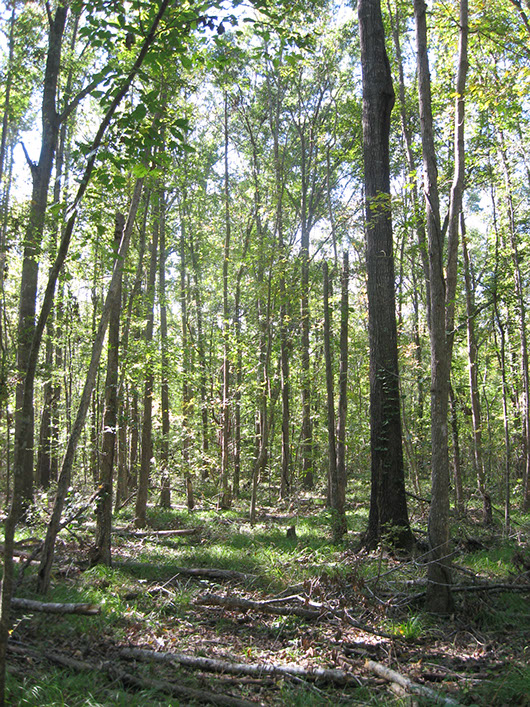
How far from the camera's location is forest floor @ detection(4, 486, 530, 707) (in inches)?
135

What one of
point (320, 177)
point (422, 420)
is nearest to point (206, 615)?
point (422, 420)

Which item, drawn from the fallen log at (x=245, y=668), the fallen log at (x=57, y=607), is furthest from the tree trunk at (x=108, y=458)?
the fallen log at (x=245, y=668)

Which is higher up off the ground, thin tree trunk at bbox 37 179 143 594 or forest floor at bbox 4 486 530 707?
thin tree trunk at bbox 37 179 143 594

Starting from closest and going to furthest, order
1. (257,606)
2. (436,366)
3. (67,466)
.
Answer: (436,366), (257,606), (67,466)

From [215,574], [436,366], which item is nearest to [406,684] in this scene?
[436,366]

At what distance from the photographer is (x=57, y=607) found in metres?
4.50

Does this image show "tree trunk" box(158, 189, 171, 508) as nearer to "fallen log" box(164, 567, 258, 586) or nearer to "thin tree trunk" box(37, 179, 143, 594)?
"thin tree trunk" box(37, 179, 143, 594)

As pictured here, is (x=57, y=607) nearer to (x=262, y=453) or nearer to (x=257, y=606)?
(x=257, y=606)

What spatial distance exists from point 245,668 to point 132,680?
2.85ft

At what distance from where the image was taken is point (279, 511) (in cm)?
1311

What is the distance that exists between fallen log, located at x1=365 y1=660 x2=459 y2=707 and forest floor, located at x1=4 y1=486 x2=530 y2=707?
0.03 ft

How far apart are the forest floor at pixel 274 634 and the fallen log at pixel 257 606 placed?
15 millimetres

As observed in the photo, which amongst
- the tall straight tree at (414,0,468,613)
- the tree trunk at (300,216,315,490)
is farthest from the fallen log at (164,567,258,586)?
the tree trunk at (300,216,315,490)

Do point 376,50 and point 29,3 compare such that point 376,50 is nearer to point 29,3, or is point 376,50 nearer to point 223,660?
point 223,660
